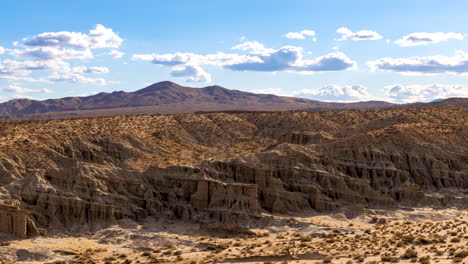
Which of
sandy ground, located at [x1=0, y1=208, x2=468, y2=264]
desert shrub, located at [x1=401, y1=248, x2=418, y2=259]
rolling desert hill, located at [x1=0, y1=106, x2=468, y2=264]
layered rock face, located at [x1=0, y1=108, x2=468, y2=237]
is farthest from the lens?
layered rock face, located at [x1=0, y1=108, x2=468, y2=237]

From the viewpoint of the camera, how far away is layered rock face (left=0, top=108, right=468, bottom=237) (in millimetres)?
46094

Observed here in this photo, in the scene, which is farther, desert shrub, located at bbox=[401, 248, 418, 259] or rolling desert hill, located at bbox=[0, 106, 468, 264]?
rolling desert hill, located at bbox=[0, 106, 468, 264]

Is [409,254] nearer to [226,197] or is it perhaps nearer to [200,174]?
[226,197]

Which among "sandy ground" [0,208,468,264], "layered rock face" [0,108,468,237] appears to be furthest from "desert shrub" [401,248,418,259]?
"layered rock face" [0,108,468,237]

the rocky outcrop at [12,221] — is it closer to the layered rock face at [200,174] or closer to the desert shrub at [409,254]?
the layered rock face at [200,174]

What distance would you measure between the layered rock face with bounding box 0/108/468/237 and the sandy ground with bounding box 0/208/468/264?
187 centimetres

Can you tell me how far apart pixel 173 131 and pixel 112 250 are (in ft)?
104

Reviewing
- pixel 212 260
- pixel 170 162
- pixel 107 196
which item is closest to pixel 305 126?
pixel 170 162

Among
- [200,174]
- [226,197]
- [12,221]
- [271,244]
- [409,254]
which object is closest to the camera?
[409,254]

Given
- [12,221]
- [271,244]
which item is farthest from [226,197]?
[12,221]

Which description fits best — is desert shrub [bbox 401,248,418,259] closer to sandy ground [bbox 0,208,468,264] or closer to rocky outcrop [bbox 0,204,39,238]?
sandy ground [bbox 0,208,468,264]

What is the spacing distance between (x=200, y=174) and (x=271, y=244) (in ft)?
34.3

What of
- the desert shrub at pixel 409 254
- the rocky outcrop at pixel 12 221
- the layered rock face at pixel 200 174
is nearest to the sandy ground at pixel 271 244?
the desert shrub at pixel 409 254

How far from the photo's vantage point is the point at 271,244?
42406mm
